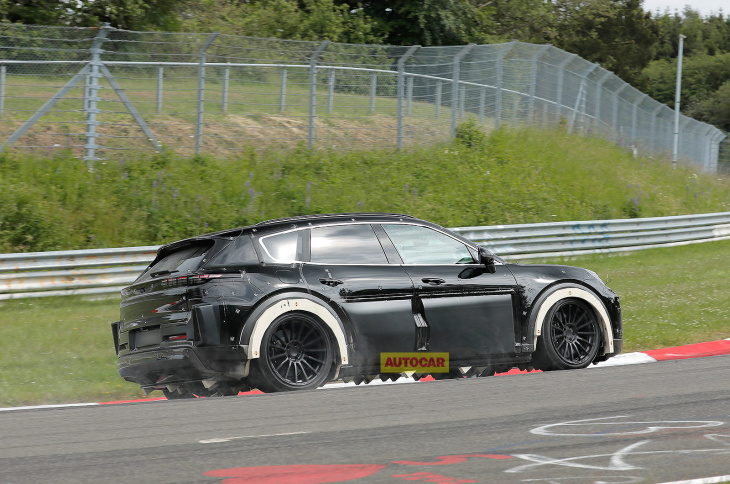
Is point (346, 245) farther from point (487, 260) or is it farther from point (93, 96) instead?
point (93, 96)

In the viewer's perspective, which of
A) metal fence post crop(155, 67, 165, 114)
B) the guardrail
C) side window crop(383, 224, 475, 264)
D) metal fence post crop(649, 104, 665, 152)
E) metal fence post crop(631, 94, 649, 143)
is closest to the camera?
side window crop(383, 224, 475, 264)

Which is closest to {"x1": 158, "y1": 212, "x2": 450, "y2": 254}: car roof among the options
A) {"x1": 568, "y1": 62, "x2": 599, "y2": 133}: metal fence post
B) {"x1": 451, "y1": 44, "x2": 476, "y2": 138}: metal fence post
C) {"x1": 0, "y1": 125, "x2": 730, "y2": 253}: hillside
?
{"x1": 0, "y1": 125, "x2": 730, "y2": 253}: hillside

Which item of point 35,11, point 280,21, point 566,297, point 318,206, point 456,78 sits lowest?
point 566,297

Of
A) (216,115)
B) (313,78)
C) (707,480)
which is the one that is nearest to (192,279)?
(707,480)

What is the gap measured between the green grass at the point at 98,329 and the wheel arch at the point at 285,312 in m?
1.98

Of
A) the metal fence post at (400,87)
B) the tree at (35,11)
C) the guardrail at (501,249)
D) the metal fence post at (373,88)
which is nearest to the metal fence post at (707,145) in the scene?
the guardrail at (501,249)

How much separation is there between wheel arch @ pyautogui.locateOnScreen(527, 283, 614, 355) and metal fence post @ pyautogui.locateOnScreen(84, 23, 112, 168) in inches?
450

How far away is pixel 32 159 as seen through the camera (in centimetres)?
1666

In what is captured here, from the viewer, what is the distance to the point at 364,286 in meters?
7.31

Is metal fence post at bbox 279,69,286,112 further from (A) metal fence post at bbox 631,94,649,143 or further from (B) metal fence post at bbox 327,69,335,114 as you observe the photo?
(A) metal fence post at bbox 631,94,649,143

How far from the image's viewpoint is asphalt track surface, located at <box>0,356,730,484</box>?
15.4ft

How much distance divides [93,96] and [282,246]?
36.5 feet

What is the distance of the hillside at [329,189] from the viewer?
51.8ft

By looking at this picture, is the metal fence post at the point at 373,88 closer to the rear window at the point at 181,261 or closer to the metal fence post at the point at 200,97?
the metal fence post at the point at 200,97
